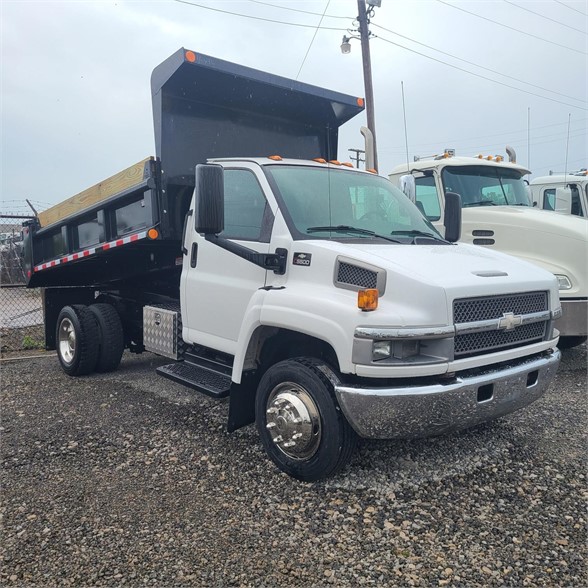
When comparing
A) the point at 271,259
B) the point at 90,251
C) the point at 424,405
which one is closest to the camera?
the point at 424,405

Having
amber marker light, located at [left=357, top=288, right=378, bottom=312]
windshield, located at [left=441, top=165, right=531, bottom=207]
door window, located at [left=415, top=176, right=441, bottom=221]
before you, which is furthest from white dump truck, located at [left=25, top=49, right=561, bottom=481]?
windshield, located at [left=441, top=165, right=531, bottom=207]

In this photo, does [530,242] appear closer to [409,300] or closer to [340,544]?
[409,300]

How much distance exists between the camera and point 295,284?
12.3 feet

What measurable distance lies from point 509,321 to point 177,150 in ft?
11.1

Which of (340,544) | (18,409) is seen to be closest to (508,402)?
(340,544)

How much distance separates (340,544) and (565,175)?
787 cm

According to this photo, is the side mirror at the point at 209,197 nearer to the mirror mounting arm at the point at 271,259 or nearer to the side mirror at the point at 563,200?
the mirror mounting arm at the point at 271,259

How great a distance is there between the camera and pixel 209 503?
11.1 feet

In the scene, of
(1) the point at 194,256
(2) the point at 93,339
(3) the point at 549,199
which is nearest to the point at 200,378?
(1) the point at 194,256

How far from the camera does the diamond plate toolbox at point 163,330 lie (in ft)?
17.0

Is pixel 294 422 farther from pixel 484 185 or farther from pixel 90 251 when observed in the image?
pixel 484 185

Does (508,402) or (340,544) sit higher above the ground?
(508,402)

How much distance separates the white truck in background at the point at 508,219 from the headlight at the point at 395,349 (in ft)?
8.63

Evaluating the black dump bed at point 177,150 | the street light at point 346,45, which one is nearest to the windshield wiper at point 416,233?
the black dump bed at point 177,150
